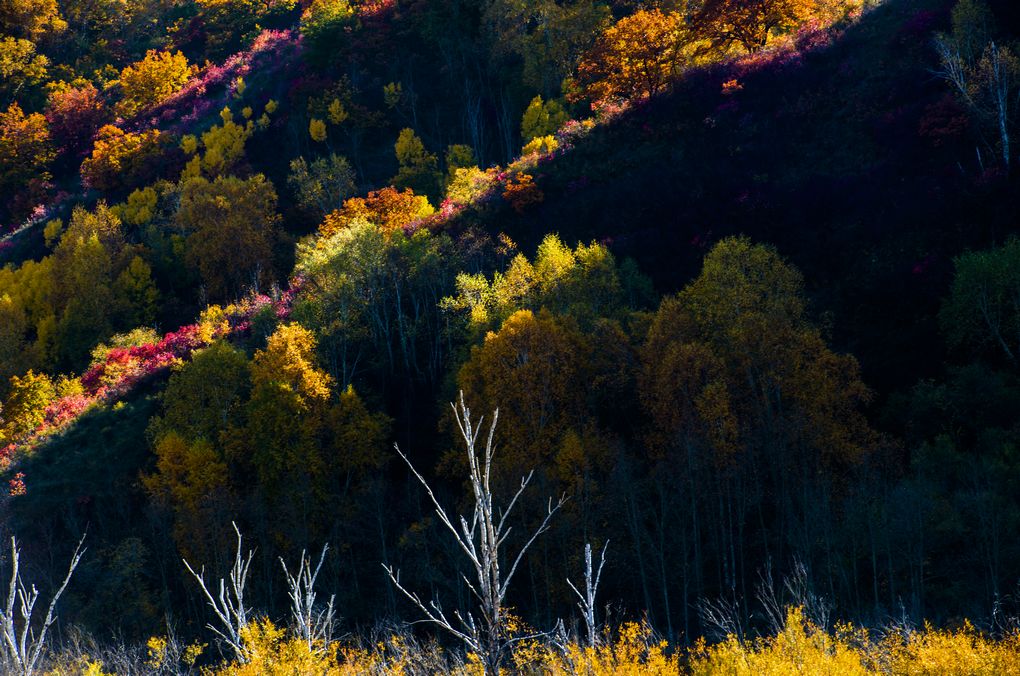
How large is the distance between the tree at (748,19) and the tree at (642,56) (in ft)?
5.41

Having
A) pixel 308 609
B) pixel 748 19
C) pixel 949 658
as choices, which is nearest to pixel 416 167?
pixel 748 19

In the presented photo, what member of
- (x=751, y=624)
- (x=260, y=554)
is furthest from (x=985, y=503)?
(x=260, y=554)

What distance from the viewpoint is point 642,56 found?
59.4 meters

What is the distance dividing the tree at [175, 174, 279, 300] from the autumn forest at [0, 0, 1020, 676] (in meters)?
0.28

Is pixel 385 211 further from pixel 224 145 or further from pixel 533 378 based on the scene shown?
pixel 224 145

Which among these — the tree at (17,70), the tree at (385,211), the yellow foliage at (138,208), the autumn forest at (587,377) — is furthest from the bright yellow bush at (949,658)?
the tree at (17,70)

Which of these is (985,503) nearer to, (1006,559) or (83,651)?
(1006,559)

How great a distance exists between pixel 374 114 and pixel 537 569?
53.0 m

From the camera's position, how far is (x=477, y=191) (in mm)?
57281

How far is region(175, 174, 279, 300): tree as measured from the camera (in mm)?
63750

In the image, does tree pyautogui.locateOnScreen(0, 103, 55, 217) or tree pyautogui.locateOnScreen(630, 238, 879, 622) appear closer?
tree pyautogui.locateOnScreen(630, 238, 879, 622)

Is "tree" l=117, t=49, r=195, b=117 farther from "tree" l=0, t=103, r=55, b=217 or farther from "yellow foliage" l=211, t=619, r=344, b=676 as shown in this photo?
"yellow foliage" l=211, t=619, r=344, b=676

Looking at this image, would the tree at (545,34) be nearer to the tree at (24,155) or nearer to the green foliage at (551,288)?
the green foliage at (551,288)

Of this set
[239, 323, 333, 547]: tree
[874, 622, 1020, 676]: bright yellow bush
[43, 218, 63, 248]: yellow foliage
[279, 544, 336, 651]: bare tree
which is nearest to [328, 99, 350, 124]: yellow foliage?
[43, 218, 63, 248]: yellow foliage
